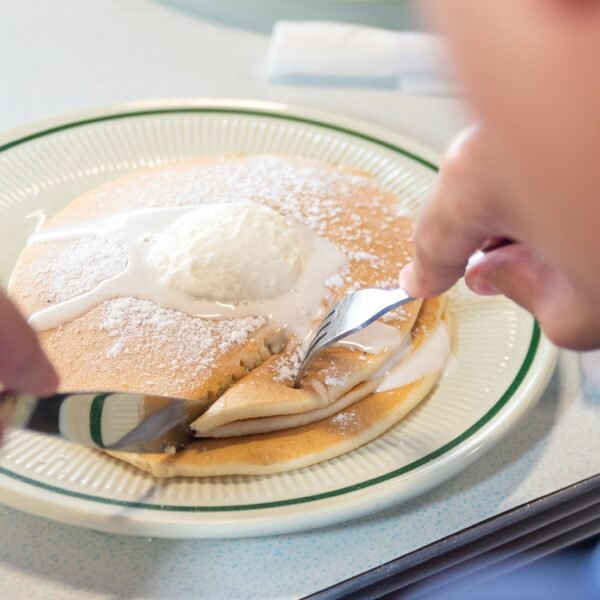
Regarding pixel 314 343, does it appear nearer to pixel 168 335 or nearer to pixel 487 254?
pixel 168 335

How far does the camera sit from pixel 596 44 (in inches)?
10.0

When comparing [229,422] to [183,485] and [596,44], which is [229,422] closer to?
[183,485]

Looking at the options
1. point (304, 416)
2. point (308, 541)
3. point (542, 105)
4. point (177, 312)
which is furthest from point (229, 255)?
point (542, 105)

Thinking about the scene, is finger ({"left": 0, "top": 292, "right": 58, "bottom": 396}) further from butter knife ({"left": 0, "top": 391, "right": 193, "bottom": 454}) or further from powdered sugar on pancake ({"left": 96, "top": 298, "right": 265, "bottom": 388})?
powdered sugar on pancake ({"left": 96, "top": 298, "right": 265, "bottom": 388})

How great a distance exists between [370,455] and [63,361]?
1.10 ft

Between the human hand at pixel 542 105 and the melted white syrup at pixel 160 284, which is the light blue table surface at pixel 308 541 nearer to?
the human hand at pixel 542 105

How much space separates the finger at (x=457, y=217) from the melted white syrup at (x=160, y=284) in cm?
32

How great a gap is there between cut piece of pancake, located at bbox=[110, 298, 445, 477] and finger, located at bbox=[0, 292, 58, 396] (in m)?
0.22

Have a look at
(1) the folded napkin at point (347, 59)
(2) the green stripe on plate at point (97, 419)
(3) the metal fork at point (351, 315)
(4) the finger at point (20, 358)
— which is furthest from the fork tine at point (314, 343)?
(1) the folded napkin at point (347, 59)

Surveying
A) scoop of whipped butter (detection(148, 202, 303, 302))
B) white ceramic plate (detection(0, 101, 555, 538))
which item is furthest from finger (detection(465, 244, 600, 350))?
scoop of whipped butter (detection(148, 202, 303, 302))

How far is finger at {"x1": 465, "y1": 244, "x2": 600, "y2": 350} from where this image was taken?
43 cm

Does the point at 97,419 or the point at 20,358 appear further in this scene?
the point at 97,419

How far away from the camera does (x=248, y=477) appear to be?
2.42ft

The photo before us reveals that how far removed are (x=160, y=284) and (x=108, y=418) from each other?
9.8 inches
